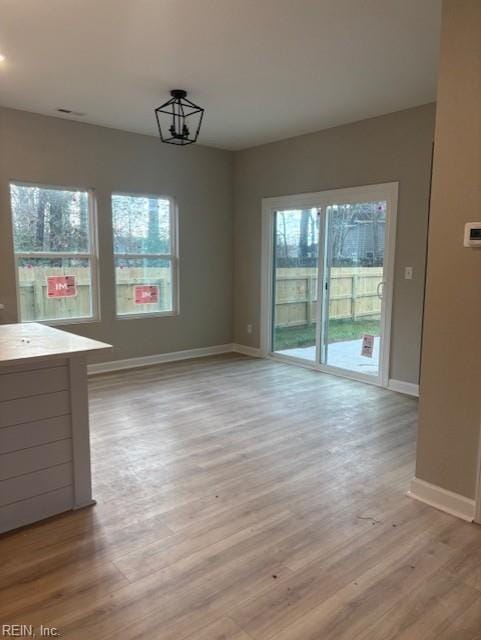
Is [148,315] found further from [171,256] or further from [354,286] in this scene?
[354,286]

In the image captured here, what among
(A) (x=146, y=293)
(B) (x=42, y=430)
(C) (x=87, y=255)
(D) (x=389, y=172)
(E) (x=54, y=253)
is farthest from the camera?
(A) (x=146, y=293)

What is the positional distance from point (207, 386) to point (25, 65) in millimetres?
3104

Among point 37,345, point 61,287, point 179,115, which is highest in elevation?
point 179,115

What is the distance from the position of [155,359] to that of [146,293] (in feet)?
2.70

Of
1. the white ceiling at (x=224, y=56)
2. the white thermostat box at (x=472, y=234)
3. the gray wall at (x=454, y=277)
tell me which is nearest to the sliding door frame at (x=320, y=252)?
the white ceiling at (x=224, y=56)

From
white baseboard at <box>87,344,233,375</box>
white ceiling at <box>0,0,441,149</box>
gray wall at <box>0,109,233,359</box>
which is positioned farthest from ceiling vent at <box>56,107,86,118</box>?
white baseboard at <box>87,344,233,375</box>

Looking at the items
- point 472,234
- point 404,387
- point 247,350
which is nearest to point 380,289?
point 404,387

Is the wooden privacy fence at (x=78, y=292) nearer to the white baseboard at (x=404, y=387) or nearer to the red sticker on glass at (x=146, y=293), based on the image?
the red sticker on glass at (x=146, y=293)

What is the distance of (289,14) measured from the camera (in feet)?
8.63

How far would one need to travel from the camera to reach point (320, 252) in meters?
5.16

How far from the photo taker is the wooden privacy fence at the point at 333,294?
4.76m

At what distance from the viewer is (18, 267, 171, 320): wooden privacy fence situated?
15.3 feet

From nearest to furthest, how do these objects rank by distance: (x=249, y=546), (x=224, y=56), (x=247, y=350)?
(x=249, y=546) < (x=224, y=56) < (x=247, y=350)

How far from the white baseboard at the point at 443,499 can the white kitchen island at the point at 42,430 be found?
1.78m
